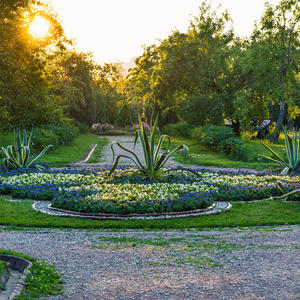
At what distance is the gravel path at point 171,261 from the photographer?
3.33 m

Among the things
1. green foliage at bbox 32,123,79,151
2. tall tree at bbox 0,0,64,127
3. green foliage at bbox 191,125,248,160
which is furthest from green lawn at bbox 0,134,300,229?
green foliage at bbox 32,123,79,151

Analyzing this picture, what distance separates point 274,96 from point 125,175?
11.8m

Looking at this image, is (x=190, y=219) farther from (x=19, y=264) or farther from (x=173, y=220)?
(x=19, y=264)

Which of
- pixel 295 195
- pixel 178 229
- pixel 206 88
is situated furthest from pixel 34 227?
pixel 206 88

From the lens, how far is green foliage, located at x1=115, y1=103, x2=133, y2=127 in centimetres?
3744

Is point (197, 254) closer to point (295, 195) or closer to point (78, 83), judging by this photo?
point (295, 195)

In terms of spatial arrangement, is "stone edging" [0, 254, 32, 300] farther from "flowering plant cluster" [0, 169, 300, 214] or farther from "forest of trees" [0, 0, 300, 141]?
"forest of trees" [0, 0, 300, 141]

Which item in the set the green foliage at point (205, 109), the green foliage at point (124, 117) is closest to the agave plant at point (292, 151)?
the green foliage at point (205, 109)

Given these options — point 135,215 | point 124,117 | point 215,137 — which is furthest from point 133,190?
point 124,117

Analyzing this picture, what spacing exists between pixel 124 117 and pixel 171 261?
111 ft

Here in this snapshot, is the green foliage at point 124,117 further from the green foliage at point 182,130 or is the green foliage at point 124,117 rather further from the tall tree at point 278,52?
the tall tree at point 278,52

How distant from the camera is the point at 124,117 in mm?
37594

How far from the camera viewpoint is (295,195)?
751 cm

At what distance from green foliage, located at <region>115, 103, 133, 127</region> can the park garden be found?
8451 millimetres
